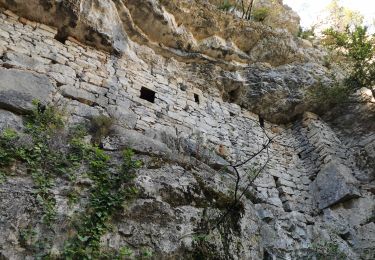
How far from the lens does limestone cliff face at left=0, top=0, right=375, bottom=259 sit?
3639 mm

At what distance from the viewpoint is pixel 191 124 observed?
6.36 m

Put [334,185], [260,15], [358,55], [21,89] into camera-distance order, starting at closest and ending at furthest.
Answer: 1. [21,89]
2. [334,185]
3. [358,55]
4. [260,15]

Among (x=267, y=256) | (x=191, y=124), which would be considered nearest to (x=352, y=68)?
(x=191, y=124)

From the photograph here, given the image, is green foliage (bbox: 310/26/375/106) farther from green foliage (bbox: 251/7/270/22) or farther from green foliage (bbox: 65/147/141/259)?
green foliage (bbox: 65/147/141/259)

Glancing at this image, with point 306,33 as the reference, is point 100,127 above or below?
below

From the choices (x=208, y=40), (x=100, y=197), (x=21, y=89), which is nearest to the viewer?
(x=100, y=197)

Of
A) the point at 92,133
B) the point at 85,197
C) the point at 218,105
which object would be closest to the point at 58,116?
the point at 92,133

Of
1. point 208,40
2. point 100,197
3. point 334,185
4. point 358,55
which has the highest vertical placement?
point 358,55

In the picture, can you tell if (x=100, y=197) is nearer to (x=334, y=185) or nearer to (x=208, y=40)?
(x=334, y=185)

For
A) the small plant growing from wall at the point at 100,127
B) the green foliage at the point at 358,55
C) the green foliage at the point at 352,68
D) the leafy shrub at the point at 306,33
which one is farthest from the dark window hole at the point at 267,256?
the leafy shrub at the point at 306,33

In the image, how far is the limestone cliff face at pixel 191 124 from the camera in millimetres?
3639

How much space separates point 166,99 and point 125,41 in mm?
1349

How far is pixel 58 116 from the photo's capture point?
4438mm

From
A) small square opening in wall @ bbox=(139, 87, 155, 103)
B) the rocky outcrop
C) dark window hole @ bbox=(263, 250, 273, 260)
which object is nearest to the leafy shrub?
the rocky outcrop
